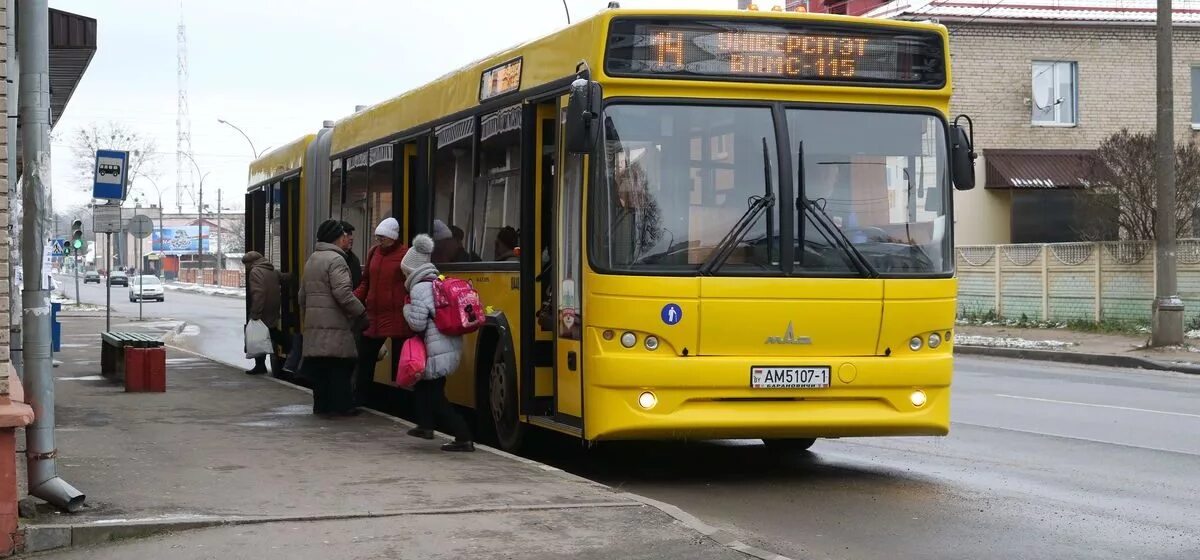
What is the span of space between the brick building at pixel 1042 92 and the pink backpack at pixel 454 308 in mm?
28228

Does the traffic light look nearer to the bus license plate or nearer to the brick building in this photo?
the brick building

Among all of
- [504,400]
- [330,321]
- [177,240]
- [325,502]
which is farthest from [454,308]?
[177,240]

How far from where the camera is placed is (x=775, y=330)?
396 inches

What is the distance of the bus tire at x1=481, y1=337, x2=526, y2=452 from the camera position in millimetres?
11406

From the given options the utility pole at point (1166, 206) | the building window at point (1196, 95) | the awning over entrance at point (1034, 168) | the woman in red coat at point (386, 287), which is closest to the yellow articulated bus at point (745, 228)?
the woman in red coat at point (386, 287)

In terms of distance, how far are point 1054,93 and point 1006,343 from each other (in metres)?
13.5

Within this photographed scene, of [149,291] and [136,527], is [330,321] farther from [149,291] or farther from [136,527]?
[149,291]

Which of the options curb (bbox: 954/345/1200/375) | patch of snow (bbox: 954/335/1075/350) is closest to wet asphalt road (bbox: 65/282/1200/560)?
curb (bbox: 954/345/1200/375)

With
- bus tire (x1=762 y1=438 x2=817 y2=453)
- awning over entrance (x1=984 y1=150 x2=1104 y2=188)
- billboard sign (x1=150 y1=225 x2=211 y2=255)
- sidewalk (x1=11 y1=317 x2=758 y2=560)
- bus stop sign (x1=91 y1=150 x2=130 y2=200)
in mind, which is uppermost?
billboard sign (x1=150 y1=225 x2=211 y2=255)

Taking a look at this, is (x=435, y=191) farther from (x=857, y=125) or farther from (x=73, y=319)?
(x=73, y=319)

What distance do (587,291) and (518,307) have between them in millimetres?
1330

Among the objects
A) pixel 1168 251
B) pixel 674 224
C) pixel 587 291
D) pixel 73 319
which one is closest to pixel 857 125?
pixel 674 224

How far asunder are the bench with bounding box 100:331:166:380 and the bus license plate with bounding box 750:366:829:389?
9005mm

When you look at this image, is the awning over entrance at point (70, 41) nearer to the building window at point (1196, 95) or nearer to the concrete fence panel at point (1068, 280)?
the concrete fence panel at point (1068, 280)
